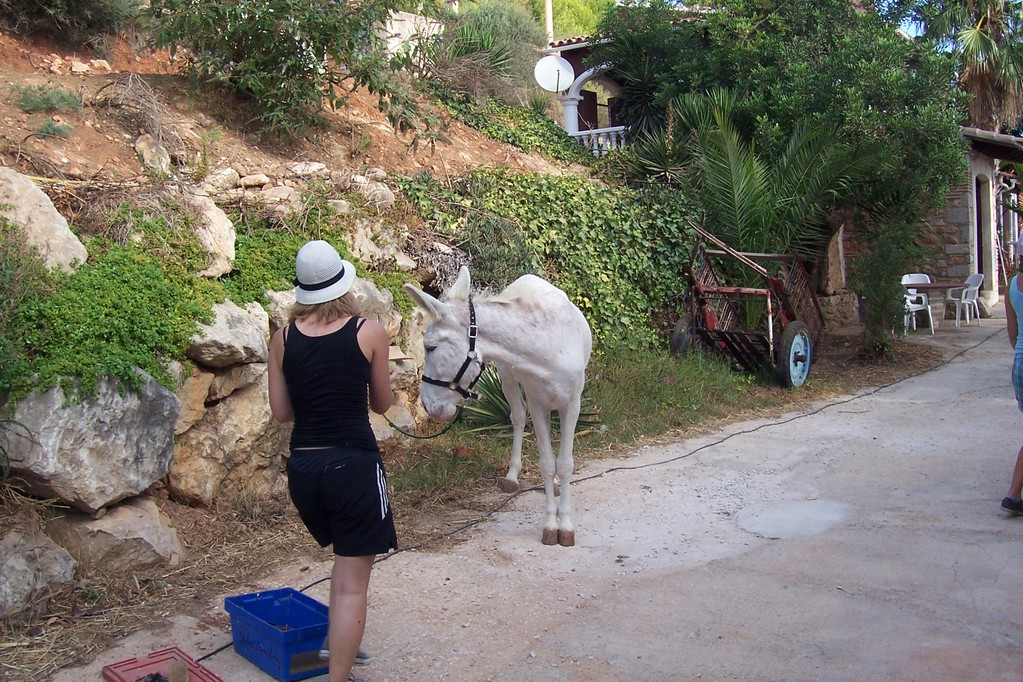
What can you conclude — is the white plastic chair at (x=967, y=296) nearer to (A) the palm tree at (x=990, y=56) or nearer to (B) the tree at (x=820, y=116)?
(B) the tree at (x=820, y=116)

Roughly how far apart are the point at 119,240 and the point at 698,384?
598 centimetres

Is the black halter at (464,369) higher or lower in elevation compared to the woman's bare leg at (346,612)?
higher

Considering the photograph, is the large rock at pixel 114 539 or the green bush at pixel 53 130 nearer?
the large rock at pixel 114 539

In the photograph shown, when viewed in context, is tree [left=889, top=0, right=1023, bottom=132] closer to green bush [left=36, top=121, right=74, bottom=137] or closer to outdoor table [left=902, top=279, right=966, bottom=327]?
outdoor table [left=902, top=279, right=966, bottom=327]

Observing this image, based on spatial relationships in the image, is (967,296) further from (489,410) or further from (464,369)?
(464,369)

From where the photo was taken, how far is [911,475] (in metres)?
6.89

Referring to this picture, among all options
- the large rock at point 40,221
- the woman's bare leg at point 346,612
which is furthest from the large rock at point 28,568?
the woman's bare leg at point 346,612

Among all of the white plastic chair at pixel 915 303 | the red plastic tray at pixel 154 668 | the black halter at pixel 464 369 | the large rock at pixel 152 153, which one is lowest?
the red plastic tray at pixel 154 668

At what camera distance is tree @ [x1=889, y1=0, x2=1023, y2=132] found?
682 inches

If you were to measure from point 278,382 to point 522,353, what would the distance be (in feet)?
6.51

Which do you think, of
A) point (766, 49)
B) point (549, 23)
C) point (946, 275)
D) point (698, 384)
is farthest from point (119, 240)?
point (549, 23)

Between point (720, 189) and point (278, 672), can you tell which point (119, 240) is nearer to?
point (278, 672)

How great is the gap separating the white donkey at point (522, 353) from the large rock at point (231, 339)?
1.60 metres

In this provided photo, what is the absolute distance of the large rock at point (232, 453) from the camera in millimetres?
5828
